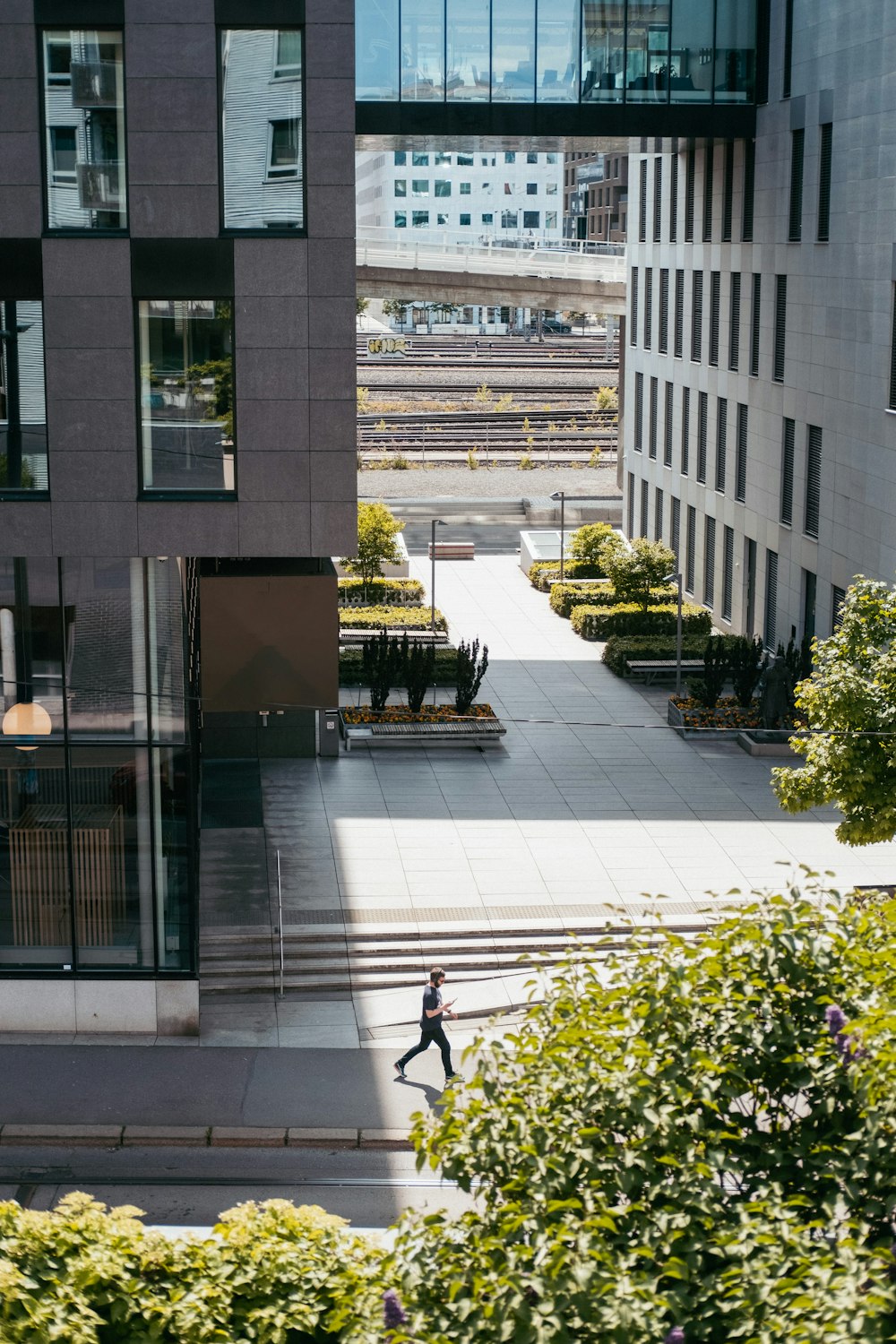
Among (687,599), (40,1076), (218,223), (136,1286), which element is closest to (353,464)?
(218,223)

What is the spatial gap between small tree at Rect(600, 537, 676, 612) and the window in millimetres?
26138

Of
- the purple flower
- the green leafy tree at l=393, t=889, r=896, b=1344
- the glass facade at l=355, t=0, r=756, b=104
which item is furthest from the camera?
the glass facade at l=355, t=0, r=756, b=104

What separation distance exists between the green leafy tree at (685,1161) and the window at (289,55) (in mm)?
15136

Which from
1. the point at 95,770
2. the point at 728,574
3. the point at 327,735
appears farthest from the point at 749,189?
the point at 95,770

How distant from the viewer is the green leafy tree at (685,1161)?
29.1ft

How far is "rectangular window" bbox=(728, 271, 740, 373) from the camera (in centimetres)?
4512

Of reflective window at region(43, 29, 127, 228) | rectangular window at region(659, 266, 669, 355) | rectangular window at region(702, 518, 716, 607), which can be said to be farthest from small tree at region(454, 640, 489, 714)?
rectangular window at region(659, 266, 669, 355)

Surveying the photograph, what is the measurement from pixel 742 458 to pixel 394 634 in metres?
10.4

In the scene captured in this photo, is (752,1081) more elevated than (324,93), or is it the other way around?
(324,93)

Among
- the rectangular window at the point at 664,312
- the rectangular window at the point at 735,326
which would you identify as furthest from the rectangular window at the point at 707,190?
the rectangular window at the point at 664,312

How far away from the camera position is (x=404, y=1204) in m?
18.7

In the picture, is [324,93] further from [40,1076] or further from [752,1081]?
[752,1081]

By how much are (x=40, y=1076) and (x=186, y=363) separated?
9430mm

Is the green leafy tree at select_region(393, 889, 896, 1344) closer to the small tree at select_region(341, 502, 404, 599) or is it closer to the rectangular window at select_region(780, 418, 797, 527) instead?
the rectangular window at select_region(780, 418, 797, 527)
